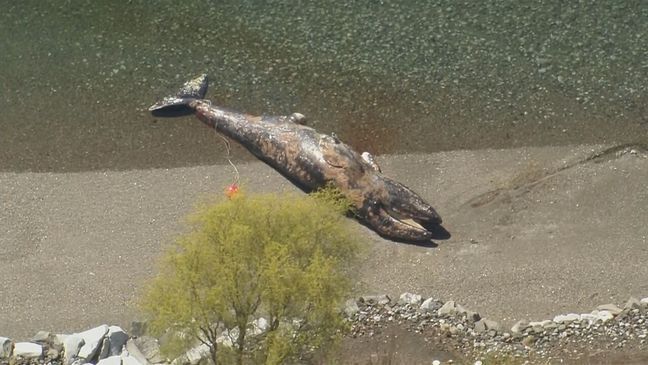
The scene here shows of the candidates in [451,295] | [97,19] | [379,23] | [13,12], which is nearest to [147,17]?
[97,19]

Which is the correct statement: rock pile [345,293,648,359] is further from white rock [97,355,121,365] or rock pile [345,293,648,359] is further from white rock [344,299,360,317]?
white rock [97,355,121,365]

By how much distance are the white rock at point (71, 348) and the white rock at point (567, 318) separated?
7.87 metres

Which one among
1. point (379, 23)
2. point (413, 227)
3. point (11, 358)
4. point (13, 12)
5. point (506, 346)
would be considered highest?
point (379, 23)

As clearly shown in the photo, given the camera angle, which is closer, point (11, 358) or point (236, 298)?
point (236, 298)

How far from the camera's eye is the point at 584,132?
2172cm

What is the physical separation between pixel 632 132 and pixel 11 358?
12805 mm

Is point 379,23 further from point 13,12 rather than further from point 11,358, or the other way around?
point 11,358

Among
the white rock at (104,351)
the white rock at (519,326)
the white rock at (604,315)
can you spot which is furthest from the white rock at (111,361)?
the white rock at (604,315)

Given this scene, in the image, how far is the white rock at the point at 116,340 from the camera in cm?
1734

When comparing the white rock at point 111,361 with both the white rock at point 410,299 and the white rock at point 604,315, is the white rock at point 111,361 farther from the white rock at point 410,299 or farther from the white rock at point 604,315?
the white rock at point 604,315

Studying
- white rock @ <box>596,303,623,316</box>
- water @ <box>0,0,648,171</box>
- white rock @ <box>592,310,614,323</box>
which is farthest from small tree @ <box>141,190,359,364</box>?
water @ <box>0,0,648,171</box>

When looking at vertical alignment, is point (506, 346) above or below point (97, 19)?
below

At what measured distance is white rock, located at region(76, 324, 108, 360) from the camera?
1720 centimetres

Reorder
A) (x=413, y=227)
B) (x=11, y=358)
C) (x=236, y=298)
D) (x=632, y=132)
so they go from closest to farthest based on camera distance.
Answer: (x=236, y=298) → (x=11, y=358) → (x=413, y=227) → (x=632, y=132)
